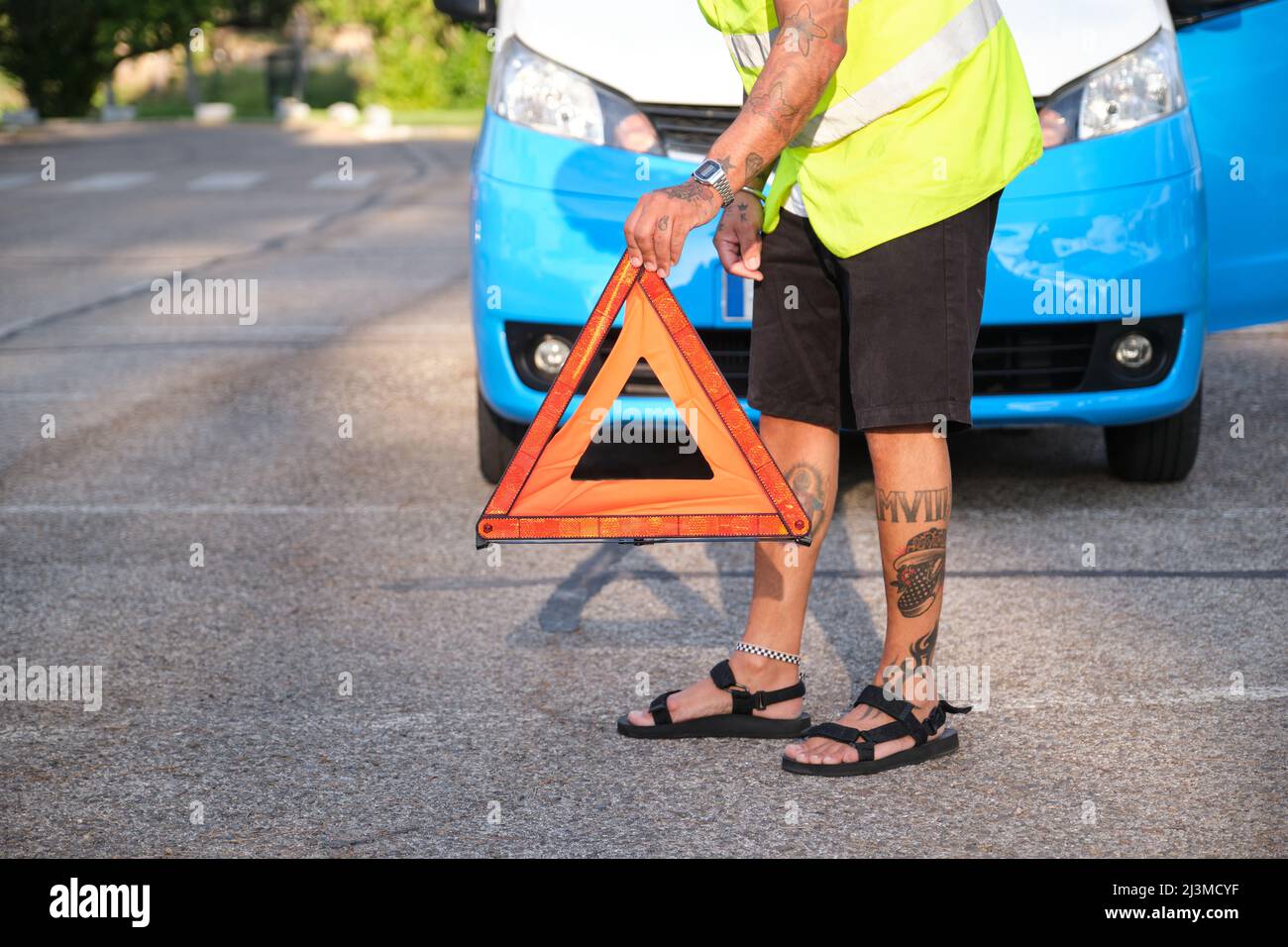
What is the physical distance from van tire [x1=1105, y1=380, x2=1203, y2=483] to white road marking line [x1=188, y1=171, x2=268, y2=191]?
14.4m

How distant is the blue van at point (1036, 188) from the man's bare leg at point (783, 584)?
4.06ft

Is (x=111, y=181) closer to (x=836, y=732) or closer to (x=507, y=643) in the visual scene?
(x=507, y=643)

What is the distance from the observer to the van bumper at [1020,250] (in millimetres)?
4395

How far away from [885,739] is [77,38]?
43.5 meters

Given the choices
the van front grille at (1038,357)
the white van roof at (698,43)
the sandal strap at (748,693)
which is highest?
the white van roof at (698,43)

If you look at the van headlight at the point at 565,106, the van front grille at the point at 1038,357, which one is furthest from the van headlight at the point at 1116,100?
the van headlight at the point at 565,106

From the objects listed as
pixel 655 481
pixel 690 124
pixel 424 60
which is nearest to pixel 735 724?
pixel 655 481

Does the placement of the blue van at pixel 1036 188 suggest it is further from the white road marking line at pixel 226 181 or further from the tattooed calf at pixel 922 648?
the white road marking line at pixel 226 181

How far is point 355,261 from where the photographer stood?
11242 millimetres

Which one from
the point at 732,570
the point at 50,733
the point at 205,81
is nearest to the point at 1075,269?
the point at 732,570

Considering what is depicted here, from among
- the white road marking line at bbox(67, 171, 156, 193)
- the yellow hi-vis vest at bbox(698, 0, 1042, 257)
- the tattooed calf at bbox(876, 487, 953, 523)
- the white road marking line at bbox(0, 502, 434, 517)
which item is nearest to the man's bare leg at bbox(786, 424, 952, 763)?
the tattooed calf at bbox(876, 487, 953, 523)

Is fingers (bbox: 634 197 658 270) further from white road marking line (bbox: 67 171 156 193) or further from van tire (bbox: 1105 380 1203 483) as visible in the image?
white road marking line (bbox: 67 171 156 193)

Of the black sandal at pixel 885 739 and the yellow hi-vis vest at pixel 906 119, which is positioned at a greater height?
the yellow hi-vis vest at pixel 906 119

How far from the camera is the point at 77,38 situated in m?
42.6
